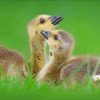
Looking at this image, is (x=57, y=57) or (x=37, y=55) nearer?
(x=57, y=57)

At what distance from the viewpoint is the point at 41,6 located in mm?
13641

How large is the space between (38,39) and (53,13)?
18.7ft

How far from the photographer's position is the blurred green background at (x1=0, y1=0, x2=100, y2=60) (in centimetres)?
1204

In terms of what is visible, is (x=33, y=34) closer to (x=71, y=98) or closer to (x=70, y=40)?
(x=70, y=40)

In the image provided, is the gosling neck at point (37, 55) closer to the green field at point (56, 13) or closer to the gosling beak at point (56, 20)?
the gosling beak at point (56, 20)

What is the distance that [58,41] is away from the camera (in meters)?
7.06

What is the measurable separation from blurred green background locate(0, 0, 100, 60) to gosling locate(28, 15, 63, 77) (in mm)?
3938

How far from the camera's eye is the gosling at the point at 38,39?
716 cm

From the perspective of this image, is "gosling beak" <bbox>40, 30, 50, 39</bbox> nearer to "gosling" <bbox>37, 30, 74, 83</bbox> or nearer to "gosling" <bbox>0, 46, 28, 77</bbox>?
"gosling" <bbox>37, 30, 74, 83</bbox>

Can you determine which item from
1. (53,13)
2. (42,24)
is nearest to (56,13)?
(53,13)

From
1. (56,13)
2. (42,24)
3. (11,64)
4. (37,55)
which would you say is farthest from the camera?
(56,13)

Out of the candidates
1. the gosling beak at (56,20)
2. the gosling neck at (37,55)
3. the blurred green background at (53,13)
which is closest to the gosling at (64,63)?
the gosling neck at (37,55)

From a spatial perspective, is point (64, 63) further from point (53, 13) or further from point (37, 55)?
point (53, 13)

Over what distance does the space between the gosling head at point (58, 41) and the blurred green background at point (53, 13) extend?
422 centimetres
